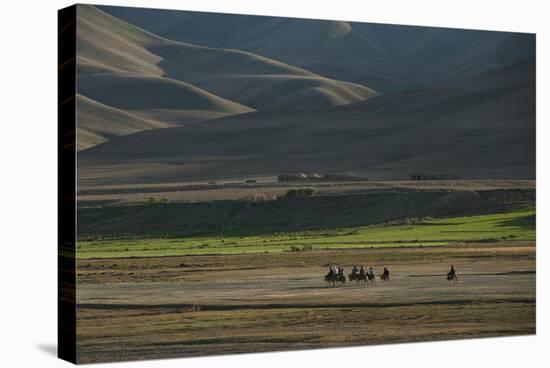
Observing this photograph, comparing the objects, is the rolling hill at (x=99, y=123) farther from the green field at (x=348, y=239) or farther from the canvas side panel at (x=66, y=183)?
the green field at (x=348, y=239)

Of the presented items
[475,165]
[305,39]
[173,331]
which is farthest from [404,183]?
[173,331]

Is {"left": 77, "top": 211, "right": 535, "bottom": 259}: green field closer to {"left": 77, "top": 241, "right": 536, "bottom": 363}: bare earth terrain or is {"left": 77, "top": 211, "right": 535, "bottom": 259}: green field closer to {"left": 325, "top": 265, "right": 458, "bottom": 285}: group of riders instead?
{"left": 77, "top": 241, "right": 536, "bottom": 363}: bare earth terrain

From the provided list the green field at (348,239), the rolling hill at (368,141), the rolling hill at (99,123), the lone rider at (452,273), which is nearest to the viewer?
the rolling hill at (99,123)

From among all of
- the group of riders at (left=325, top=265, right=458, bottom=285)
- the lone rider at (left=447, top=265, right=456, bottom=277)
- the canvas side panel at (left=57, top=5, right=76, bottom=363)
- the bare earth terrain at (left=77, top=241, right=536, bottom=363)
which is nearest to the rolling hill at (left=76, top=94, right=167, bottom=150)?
the canvas side panel at (left=57, top=5, right=76, bottom=363)

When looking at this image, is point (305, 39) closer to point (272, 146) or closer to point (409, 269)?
point (272, 146)

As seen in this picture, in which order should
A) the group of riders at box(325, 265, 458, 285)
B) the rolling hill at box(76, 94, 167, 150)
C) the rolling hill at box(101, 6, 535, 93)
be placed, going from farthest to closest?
the group of riders at box(325, 265, 458, 285)
the rolling hill at box(101, 6, 535, 93)
the rolling hill at box(76, 94, 167, 150)

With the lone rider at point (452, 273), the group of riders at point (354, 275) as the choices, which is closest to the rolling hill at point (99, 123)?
the group of riders at point (354, 275)

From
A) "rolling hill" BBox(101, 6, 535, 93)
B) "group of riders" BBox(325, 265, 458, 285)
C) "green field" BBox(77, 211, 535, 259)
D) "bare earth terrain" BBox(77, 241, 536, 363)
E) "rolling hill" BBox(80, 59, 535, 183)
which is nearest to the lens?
"bare earth terrain" BBox(77, 241, 536, 363)
